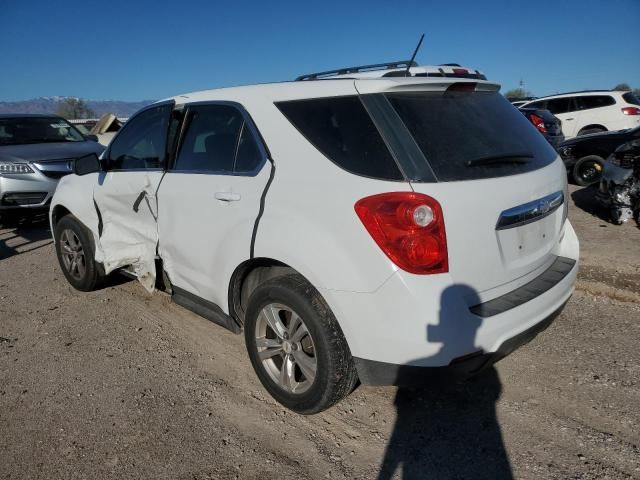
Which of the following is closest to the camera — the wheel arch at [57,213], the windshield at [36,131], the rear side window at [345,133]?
the rear side window at [345,133]

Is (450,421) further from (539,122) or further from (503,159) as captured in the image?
(539,122)

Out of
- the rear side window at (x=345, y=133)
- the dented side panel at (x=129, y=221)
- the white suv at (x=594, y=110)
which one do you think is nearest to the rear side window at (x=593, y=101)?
the white suv at (x=594, y=110)

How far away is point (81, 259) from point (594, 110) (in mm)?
14287

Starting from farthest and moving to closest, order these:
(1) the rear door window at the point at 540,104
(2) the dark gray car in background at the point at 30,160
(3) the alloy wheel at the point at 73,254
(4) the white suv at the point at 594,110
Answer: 1. (1) the rear door window at the point at 540,104
2. (4) the white suv at the point at 594,110
3. (2) the dark gray car in background at the point at 30,160
4. (3) the alloy wheel at the point at 73,254

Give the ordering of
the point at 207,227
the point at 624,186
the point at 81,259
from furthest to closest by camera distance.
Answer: the point at 624,186
the point at 81,259
the point at 207,227

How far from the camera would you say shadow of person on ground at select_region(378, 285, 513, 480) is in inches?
77.4

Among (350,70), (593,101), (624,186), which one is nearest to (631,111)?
(593,101)

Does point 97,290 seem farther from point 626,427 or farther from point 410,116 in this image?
point 626,427

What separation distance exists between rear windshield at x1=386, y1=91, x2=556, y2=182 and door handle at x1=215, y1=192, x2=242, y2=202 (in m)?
0.98

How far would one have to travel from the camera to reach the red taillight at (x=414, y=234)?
1.95m

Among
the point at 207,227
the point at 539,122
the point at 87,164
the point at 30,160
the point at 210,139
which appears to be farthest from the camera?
the point at 539,122

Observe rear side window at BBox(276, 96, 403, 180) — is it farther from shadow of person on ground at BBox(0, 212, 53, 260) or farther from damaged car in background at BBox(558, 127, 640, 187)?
damaged car in background at BBox(558, 127, 640, 187)

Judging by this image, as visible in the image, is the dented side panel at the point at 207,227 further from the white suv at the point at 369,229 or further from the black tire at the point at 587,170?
the black tire at the point at 587,170

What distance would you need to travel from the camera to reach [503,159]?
2.29m
